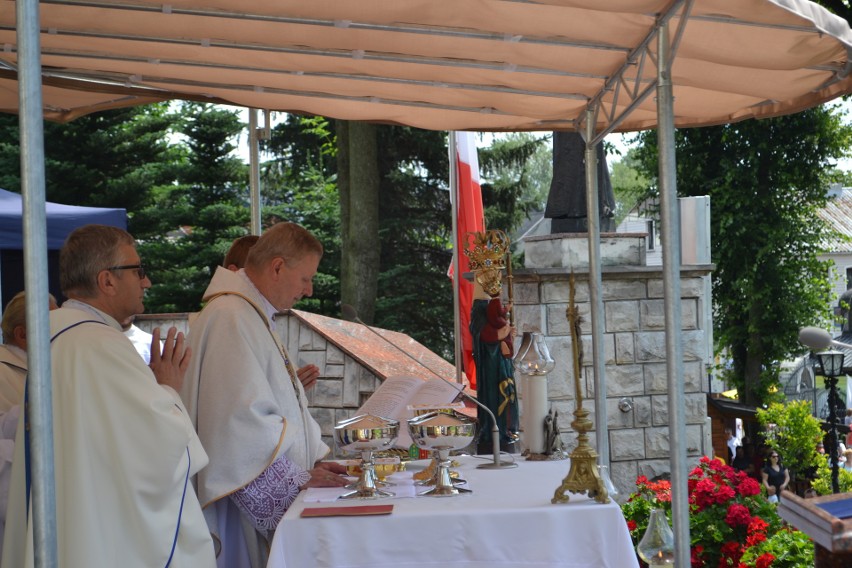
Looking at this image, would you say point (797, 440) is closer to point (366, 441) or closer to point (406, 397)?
point (406, 397)

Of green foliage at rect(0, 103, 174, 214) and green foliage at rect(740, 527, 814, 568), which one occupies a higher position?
green foliage at rect(0, 103, 174, 214)

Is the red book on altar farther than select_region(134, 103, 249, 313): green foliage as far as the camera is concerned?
No

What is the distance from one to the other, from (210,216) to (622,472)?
1156cm

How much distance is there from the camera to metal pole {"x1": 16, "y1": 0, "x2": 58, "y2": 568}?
98.0 inches

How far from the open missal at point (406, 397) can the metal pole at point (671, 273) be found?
33.3 inches

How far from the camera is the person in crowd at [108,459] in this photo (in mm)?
2973

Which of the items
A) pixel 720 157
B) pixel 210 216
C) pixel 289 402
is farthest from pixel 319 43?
pixel 720 157

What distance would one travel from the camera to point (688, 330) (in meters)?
8.05

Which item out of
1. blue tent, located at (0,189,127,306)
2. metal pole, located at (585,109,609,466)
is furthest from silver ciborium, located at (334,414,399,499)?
blue tent, located at (0,189,127,306)

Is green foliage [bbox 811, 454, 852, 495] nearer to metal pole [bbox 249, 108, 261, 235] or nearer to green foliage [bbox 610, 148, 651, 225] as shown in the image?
metal pole [bbox 249, 108, 261, 235]

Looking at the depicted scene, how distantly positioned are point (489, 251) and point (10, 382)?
2395 mm

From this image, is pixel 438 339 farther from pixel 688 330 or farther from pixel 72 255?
pixel 72 255

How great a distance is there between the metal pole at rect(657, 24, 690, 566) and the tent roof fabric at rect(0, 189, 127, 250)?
439cm

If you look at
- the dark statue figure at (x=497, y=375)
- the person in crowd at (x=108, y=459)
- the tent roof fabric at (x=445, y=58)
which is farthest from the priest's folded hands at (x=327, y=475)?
the tent roof fabric at (x=445, y=58)
